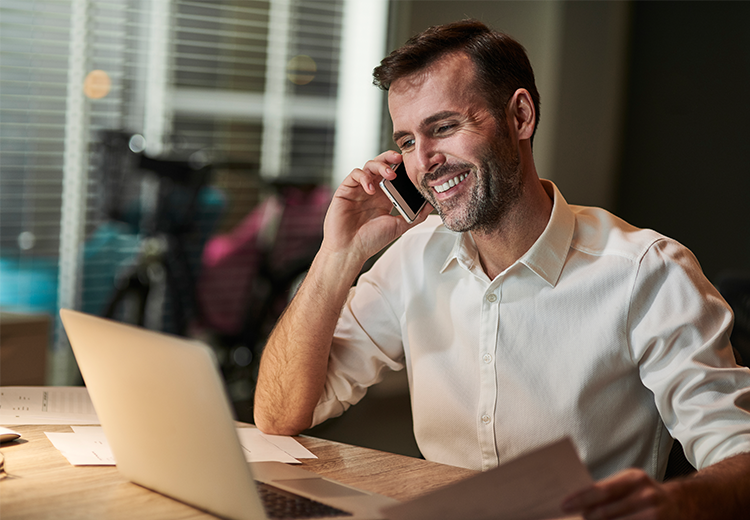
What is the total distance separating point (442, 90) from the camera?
1378 mm

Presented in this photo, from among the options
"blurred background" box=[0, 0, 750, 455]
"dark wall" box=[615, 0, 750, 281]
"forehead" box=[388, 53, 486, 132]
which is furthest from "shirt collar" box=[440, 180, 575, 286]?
"dark wall" box=[615, 0, 750, 281]

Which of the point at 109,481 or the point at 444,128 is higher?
the point at 444,128

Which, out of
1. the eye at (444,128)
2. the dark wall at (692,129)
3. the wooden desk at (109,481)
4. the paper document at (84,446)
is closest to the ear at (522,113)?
the eye at (444,128)

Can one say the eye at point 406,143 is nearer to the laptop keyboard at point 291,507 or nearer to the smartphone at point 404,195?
the smartphone at point 404,195

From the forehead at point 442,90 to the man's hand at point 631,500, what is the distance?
772mm

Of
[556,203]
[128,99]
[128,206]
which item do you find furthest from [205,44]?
[556,203]

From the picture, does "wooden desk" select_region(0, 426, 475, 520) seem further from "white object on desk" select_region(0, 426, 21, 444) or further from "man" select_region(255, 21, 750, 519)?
"man" select_region(255, 21, 750, 519)

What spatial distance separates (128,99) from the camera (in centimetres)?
348

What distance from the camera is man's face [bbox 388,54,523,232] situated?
1.38 m

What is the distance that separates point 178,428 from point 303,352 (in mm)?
536

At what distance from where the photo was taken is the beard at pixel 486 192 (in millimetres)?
1386

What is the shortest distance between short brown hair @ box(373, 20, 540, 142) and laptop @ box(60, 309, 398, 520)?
0.76 metres

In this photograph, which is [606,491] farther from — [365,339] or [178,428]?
[365,339]

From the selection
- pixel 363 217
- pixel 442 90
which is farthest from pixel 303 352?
pixel 442 90
